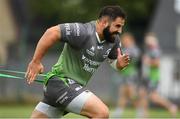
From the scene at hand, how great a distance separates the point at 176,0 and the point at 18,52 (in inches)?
346

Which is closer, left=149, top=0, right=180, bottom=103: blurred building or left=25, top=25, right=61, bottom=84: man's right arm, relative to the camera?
left=25, top=25, right=61, bottom=84: man's right arm

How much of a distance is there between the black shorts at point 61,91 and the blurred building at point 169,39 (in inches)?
1102

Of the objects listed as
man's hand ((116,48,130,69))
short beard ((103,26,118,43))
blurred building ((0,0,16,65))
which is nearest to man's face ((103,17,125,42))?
short beard ((103,26,118,43))

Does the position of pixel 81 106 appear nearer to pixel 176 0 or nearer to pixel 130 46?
pixel 130 46

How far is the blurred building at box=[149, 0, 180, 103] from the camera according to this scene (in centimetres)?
3928

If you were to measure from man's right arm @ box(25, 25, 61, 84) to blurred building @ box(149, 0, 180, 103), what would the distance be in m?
28.2

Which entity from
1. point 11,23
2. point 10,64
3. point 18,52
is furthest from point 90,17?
point 10,64

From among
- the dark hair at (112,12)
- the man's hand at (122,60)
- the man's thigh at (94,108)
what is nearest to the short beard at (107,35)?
the dark hair at (112,12)

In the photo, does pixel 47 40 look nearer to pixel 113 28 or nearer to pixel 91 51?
pixel 91 51

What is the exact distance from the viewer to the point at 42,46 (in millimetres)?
9023

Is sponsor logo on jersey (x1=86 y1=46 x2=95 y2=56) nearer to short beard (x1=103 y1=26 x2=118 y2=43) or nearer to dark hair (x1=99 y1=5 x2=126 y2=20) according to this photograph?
short beard (x1=103 y1=26 x2=118 y2=43)

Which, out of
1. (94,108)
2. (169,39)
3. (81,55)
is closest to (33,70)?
(81,55)

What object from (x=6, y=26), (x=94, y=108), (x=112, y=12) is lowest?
(x=6, y=26)

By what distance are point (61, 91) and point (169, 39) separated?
105 feet
